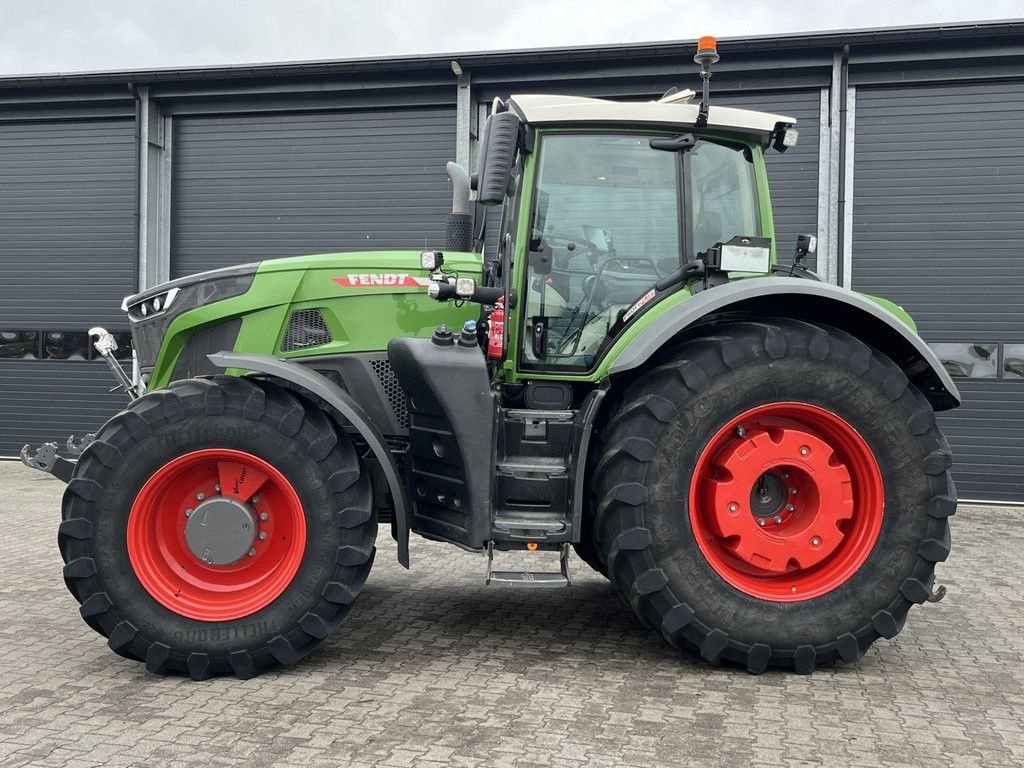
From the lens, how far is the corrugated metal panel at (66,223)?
13039 mm

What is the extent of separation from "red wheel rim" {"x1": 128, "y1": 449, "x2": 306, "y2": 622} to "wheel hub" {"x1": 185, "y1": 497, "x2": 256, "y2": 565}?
24mm

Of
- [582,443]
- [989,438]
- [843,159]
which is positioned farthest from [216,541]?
[989,438]

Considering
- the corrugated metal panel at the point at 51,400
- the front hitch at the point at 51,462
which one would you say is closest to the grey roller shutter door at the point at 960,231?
the front hitch at the point at 51,462

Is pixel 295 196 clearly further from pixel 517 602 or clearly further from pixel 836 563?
pixel 836 563

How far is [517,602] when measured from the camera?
5504 millimetres

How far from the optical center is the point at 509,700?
3.80 metres

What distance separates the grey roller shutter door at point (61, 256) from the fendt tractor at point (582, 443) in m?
9.32

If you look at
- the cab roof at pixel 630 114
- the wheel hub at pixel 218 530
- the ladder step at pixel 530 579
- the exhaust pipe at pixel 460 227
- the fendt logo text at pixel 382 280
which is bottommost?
the ladder step at pixel 530 579

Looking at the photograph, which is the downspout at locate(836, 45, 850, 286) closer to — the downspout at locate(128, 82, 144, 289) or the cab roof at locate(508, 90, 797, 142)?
the cab roof at locate(508, 90, 797, 142)

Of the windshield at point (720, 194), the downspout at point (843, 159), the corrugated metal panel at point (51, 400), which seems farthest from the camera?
the corrugated metal panel at point (51, 400)

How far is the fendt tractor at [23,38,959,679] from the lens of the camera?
4.10 metres

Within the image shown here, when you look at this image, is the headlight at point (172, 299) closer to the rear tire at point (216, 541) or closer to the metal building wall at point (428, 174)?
the rear tire at point (216, 541)

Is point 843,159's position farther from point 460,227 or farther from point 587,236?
point 587,236

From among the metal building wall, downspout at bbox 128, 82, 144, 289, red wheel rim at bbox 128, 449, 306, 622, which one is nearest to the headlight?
red wheel rim at bbox 128, 449, 306, 622
